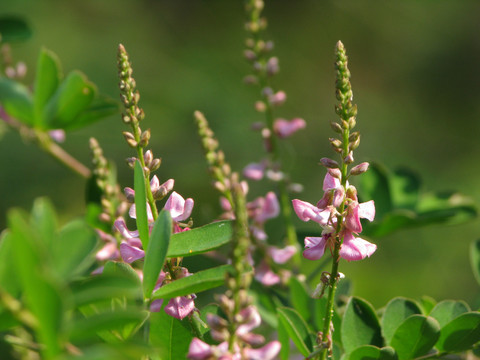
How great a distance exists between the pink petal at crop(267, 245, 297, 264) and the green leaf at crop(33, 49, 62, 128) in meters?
0.57

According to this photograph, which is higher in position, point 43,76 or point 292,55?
point 292,55

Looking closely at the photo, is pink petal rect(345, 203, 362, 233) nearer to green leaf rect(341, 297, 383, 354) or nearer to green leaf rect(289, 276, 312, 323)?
green leaf rect(341, 297, 383, 354)

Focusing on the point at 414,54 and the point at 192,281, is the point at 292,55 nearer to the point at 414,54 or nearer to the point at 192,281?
the point at 414,54

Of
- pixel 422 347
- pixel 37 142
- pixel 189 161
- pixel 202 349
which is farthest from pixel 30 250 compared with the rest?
pixel 189 161

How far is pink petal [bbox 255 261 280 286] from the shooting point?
1.33 metres

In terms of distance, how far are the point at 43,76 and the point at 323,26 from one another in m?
5.03

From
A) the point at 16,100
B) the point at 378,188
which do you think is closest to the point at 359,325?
the point at 378,188

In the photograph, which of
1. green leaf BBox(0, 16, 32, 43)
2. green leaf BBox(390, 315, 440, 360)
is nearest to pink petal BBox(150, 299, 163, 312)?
green leaf BBox(390, 315, 440, 360)

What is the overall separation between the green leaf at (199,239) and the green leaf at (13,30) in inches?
38.8

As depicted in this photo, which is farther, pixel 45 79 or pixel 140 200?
pixel 45 79

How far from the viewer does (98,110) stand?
1418 mm

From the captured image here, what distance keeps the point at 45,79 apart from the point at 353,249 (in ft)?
2.51

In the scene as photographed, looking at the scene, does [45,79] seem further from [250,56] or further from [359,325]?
[359,325]

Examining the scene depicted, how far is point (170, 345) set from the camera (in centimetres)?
87
